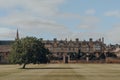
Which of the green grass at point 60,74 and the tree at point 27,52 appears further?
the tree at point 27,52

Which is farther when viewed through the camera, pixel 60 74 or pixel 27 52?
pixel 27 52

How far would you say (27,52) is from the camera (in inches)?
3688

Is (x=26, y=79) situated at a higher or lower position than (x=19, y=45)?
lower

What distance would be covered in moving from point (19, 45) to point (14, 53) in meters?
2.39

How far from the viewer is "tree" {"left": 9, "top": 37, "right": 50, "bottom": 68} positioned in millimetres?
93800

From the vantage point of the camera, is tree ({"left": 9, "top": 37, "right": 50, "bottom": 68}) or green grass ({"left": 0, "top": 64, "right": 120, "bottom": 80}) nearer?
green grass ({"left": 0, "top": 64, "right": 120, "bottom": 80})

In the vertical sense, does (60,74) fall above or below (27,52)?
below

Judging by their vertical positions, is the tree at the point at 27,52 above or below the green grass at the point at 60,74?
above

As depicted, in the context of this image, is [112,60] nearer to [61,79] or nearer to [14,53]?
[14,53]

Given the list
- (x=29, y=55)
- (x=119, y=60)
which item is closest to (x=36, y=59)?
(x=29, y=55)

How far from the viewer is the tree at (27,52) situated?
308 ft

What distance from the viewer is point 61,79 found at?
44281mm

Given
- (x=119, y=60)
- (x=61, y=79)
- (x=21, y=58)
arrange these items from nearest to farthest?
(x=61, y=79)
(x=21, y=58)
(x=119, y=60)

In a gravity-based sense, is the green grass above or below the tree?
below
